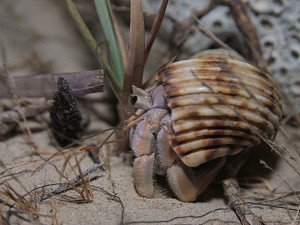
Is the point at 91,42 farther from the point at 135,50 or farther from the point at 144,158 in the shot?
the point at 144,158

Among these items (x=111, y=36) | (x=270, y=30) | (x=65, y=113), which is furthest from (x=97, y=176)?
(x=270, y=30)

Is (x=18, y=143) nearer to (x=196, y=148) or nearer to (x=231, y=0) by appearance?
(x=196, y=148)

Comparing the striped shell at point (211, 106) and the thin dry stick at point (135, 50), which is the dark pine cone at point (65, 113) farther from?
the striped shell at point (211, 106)

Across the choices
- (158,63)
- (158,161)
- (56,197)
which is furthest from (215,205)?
(158,63)

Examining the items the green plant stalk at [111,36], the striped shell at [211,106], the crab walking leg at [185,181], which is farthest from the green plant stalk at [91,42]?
the crab walking leg at [185,181]

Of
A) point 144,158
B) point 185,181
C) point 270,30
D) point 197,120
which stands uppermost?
point 270,30

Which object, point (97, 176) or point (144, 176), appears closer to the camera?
point (144, 176)

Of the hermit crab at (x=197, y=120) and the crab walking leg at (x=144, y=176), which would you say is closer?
the hermit crab at (x=197, y=120)
